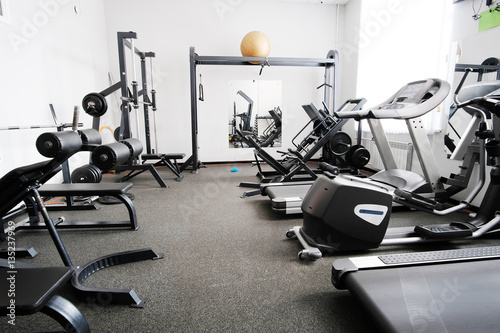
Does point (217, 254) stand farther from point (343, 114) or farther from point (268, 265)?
point (343, 114)

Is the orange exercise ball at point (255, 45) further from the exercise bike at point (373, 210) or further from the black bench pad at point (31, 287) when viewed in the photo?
the black bench pad at point (31, 287)

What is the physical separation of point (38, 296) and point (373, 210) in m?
1.70

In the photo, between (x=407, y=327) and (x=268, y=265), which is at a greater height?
(x=407, y=327)

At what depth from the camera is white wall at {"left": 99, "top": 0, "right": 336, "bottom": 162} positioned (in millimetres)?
5199

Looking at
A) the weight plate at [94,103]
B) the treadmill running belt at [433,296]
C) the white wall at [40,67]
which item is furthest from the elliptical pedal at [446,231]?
the white wall at [40,67]

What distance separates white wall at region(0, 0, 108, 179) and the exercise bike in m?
3.15

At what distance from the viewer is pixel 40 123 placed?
332 cm

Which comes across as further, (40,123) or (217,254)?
(40,123)

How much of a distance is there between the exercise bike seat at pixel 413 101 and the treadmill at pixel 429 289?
1050 mm

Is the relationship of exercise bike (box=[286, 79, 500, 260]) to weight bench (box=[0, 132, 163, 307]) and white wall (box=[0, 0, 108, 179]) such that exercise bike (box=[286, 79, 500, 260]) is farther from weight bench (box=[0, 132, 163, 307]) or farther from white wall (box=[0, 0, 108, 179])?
white wall (box=[0, 0, 108, 179])

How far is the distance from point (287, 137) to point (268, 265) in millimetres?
4413

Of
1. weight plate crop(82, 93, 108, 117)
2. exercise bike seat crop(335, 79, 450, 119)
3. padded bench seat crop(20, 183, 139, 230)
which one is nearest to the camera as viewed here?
exercise bike seat crop(335, 79, 450, 119)

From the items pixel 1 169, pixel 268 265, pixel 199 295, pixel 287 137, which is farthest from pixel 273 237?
pixel 287 137

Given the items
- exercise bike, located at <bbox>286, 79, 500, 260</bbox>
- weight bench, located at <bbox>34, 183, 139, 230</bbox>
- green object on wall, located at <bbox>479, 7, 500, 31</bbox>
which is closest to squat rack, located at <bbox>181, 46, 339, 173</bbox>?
green object on wall, located at <bbox>479, 7, 500, 31</bbox>
